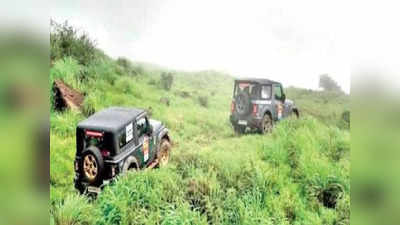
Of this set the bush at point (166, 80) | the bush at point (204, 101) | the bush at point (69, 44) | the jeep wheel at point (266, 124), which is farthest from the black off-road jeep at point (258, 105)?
the bush at point (69, 44)

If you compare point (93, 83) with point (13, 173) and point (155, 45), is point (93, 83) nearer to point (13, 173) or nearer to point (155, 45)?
point (155, 45)

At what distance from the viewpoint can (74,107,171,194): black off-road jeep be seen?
2291mm

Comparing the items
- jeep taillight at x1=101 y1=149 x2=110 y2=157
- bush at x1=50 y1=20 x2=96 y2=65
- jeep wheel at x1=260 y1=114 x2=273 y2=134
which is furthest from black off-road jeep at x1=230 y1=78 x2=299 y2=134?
bush at x1=50 y1=20 x2=96 y2=65

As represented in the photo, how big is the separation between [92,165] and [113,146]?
0.13 m

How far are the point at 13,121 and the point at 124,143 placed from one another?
49cm

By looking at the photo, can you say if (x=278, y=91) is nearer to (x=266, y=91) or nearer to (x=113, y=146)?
(x=266, y=91)

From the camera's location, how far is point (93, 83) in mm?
2383

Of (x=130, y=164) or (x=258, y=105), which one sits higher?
(x=258, y=105)

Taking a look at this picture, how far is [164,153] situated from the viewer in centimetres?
238

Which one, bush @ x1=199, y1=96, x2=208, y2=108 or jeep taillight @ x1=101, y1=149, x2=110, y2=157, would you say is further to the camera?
bush @ x1=199, y1=96, x2=208, y2=108

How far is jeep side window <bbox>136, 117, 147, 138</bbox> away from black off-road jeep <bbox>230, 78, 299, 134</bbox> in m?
0.37

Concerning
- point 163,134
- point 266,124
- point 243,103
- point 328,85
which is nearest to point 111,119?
point 163,134

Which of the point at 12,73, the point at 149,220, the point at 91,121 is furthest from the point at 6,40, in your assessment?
the point at 149,220

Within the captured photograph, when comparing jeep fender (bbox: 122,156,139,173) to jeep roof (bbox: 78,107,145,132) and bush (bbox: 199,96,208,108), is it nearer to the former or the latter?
jeep roof (bbox: 78,107,145,132)
